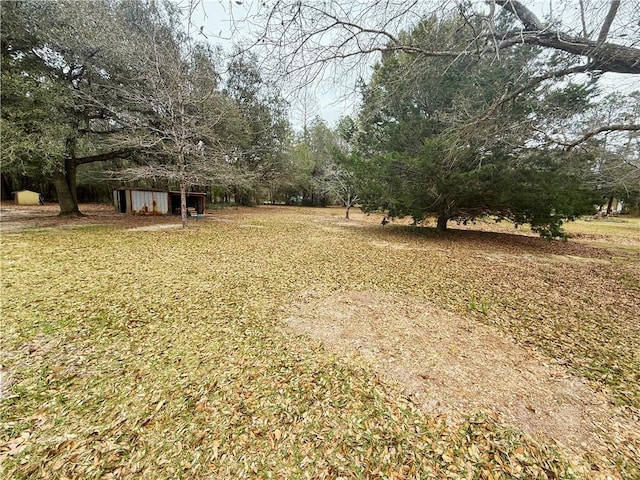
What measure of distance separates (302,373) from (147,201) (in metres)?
14.5

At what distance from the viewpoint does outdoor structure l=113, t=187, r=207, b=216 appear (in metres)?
13.2

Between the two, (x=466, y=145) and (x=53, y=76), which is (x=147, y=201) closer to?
(x=53, y=76)

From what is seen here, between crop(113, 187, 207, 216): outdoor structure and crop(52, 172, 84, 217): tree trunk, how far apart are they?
2.09m

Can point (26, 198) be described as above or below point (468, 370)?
above

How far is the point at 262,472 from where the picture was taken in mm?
1421

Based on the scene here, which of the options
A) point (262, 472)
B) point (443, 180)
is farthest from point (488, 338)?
point (443, 180)

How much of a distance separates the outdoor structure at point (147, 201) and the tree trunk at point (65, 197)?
2.09 meters

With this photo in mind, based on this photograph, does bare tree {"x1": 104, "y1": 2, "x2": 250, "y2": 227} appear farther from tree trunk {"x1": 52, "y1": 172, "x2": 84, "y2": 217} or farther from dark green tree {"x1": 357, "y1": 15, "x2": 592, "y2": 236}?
dark green tree {"x1": 357, "y1": 15, "x2": 592, "y2": 236}

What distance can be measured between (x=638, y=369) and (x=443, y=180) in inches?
226

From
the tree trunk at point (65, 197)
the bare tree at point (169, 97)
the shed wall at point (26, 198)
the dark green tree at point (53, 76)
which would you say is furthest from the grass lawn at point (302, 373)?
the shed wall at point (26, 198)

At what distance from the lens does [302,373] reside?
2.22 metres

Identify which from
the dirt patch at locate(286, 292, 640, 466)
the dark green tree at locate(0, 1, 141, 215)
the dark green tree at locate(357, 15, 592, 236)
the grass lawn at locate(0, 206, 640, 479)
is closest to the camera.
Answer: the grass lawn at locate(0, 206, 640, 479)

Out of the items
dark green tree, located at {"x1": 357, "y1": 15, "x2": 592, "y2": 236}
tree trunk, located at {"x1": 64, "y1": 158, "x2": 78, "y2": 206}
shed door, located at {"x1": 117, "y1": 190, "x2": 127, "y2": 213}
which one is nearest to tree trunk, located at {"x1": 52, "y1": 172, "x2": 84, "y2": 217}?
tree trunk, located at {"x1": 64, "y1": 158, "x2": 78, "y2": 206}

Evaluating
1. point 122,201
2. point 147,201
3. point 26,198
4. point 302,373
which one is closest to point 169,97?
point 147,201
